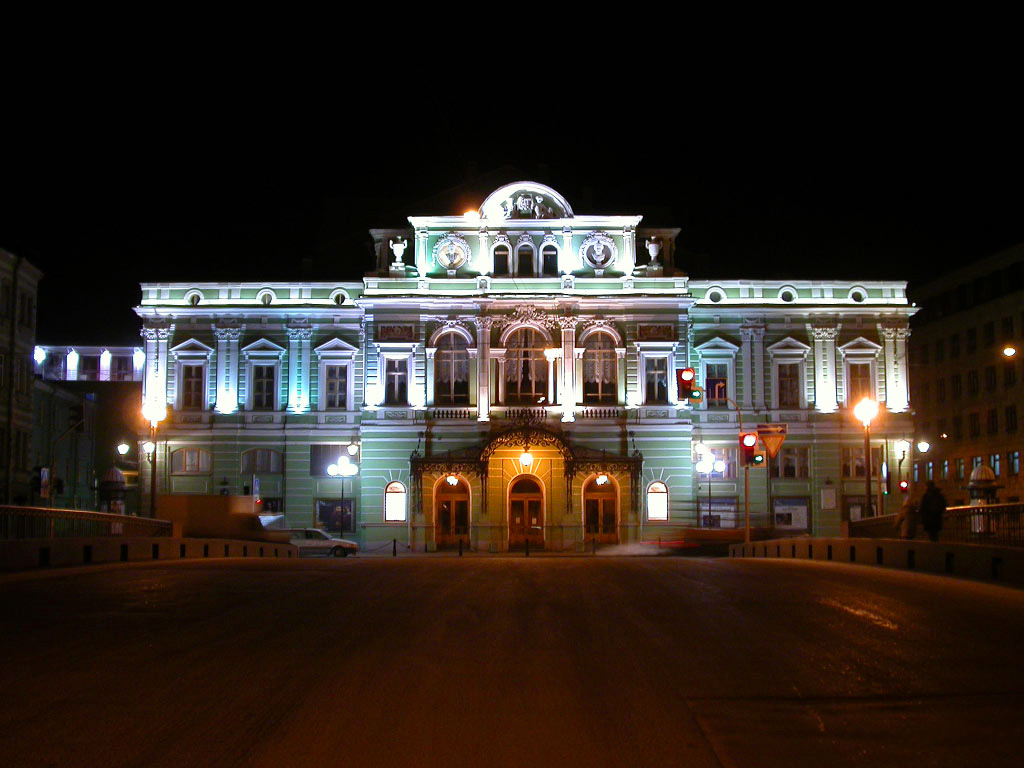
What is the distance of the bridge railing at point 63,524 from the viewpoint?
28266mm

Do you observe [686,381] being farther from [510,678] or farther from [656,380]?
[656,380]

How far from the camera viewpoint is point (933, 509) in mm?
28328

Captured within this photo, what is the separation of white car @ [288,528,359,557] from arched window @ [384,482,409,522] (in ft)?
15.3

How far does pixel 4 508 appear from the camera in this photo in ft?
90.2

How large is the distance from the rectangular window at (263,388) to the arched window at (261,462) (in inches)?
104

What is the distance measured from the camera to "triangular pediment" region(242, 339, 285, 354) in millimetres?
68062

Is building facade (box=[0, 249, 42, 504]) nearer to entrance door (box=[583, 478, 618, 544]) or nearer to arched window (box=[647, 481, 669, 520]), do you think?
entrance door (box=[583, 478, 618, 544])

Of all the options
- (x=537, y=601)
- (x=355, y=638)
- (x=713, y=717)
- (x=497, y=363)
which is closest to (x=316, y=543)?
(x=497, y=363)

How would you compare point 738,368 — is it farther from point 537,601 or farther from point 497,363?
point 537,601

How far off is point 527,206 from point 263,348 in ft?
54.4

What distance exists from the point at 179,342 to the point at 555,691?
5949 cm

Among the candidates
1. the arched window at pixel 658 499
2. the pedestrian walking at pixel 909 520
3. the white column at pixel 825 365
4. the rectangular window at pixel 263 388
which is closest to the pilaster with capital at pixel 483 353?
the arched window at pixel 658 499

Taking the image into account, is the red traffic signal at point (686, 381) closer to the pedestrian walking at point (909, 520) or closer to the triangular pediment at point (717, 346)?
the pedestrian walking at point (909, 520)

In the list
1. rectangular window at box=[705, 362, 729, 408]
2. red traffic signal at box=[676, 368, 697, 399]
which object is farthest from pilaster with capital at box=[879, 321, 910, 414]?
red traffic signal at box=[676, 368, 697, 399]
